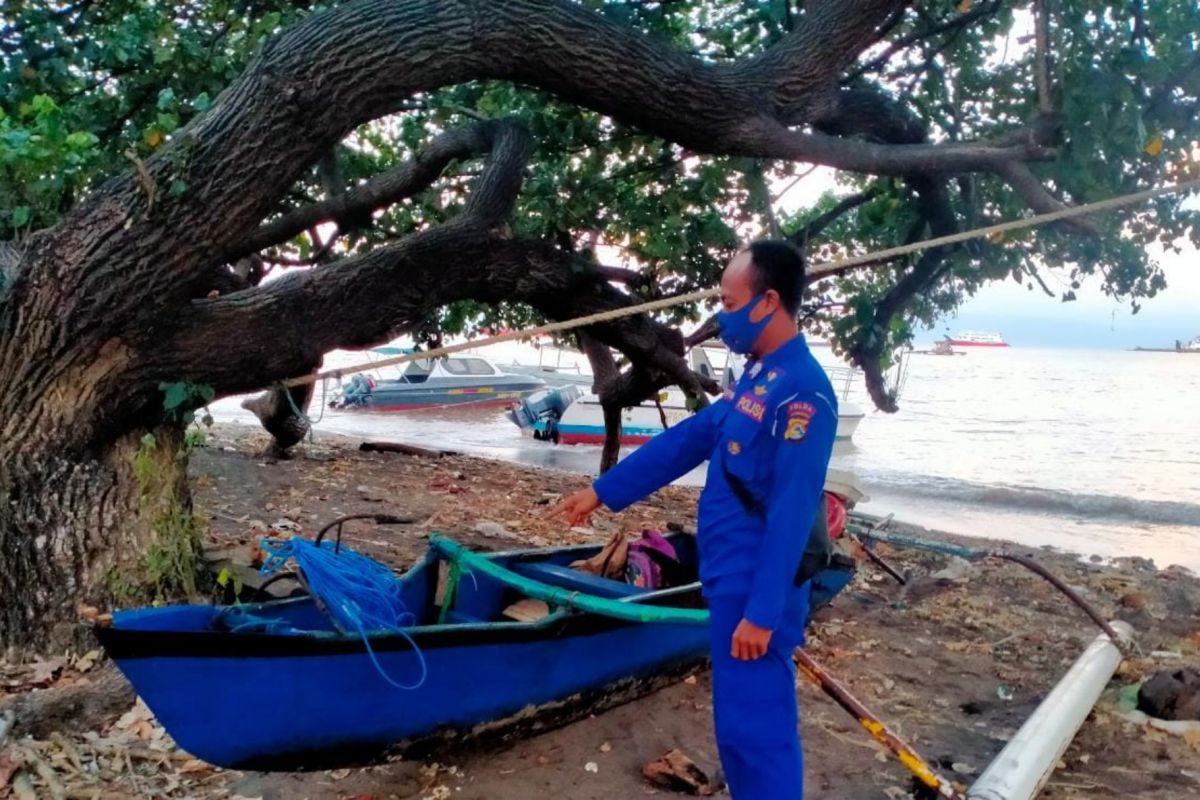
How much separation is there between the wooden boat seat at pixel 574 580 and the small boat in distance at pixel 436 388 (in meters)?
23.2

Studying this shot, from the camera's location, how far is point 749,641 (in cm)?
298

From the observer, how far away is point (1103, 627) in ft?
18.2

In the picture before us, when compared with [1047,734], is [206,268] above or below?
above

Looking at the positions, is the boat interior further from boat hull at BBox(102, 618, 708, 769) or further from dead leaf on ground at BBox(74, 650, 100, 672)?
dead leaf on ground at BBox(74, 650, 100, 672)

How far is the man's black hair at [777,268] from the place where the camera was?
10.3ft

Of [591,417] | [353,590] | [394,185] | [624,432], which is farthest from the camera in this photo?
[591,417]

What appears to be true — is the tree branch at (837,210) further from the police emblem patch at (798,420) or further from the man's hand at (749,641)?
the man's hand at (749,641)

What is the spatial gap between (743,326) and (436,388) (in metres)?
26.4

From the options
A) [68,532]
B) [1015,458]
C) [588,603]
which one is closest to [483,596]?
[588,603]

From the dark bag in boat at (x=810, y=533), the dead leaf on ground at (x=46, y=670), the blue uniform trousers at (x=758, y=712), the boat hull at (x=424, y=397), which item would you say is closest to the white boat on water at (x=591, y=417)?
the boat hull at (x=424, y=397)

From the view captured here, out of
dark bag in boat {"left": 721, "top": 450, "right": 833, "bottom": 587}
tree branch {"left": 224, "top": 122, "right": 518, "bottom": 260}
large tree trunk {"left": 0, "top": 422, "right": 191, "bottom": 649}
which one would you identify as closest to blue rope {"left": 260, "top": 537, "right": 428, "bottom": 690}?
large tree trunk {"left": 0, "top": 422, "right": 191, "bottom": 649}

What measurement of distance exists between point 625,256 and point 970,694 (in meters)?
5.78

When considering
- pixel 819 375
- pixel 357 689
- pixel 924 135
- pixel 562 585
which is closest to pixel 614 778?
pixel 562 585

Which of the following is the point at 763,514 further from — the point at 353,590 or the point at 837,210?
the point at 837,210
